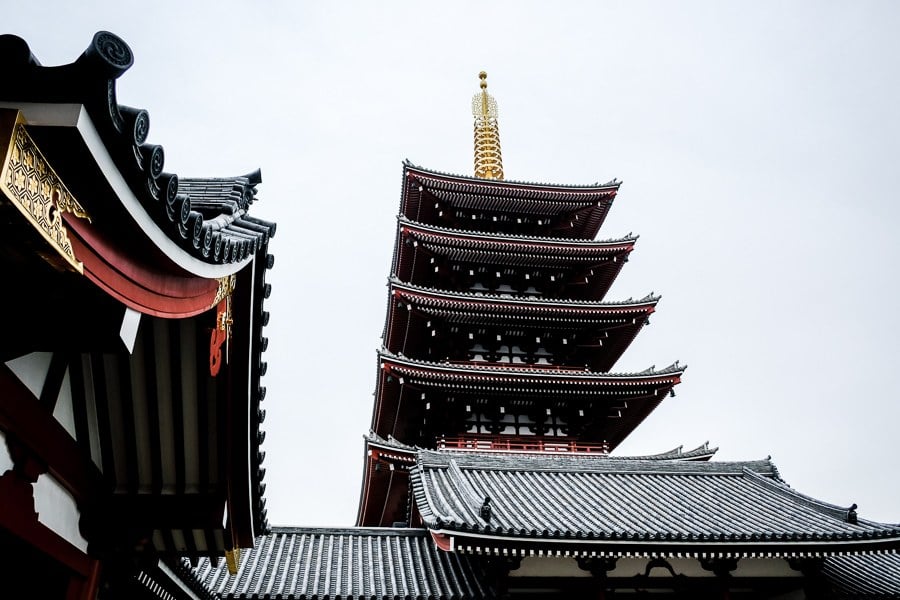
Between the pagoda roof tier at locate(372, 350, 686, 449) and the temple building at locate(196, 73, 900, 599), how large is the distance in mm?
53


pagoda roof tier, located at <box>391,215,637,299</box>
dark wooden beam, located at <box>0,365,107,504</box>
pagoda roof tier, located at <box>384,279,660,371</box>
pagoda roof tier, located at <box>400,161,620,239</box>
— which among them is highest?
pagoda roof tier, located at <box>400,161,620,239</box>

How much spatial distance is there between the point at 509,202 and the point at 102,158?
20.9 metres

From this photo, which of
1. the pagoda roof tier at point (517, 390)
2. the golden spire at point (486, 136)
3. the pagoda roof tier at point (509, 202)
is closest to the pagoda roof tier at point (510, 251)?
the pagoda roof tier at point (509, 202)

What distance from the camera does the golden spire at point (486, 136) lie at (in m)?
26.3

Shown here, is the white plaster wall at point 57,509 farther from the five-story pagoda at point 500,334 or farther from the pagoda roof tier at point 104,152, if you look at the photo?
the five-story pagoda at point 500,334

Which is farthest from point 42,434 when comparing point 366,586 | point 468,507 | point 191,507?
point 468,507

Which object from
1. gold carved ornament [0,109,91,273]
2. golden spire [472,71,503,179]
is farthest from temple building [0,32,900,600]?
golden spire [472,71,503,179]

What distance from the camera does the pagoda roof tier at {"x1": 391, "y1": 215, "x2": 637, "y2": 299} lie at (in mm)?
20328

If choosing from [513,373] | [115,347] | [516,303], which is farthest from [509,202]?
[115,347]

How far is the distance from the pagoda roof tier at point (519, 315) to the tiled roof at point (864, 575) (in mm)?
8271

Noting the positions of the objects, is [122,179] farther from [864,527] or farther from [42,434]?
[864,527]

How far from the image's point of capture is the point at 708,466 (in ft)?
55.8

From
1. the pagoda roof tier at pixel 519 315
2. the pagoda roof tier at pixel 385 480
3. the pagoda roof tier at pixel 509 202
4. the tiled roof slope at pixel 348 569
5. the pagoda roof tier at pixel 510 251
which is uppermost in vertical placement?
the pagoda roof tier at pixel 509 202

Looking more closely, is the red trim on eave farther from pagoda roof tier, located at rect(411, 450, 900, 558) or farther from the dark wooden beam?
pagoda roof tier, located at rect(411, 450, 900, 558)
